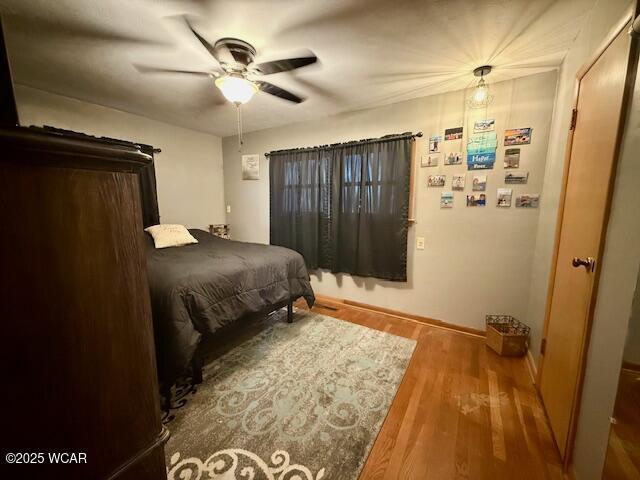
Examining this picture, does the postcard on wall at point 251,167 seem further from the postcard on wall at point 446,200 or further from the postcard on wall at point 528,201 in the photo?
the postcard on wall at point 528,201

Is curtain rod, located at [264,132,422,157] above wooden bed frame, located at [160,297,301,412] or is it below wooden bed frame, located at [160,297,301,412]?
above

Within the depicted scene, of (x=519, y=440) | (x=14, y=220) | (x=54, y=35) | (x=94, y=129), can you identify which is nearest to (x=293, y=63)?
(x=54, y=35)

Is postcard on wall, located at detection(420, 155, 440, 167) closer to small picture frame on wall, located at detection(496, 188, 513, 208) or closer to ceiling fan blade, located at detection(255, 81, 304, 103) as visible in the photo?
small picture frame on wall, located at detection(496, 188, 513, 208)

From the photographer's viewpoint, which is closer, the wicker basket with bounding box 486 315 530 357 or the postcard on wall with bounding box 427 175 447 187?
the wicker basket with bounding box 486 315 530 357

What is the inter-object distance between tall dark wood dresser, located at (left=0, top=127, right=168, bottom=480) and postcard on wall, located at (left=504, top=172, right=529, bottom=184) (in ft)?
8.70

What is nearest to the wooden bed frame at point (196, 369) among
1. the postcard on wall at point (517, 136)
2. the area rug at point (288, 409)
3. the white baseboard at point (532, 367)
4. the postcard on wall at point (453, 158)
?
the area rug at point (288, 409)

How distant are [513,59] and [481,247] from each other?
1503mm

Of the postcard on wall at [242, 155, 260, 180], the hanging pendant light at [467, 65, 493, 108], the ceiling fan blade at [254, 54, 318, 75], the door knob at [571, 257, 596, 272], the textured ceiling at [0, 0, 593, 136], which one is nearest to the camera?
the door knob at [571, 257, 596, 272]

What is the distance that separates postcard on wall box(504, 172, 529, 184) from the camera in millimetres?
2160

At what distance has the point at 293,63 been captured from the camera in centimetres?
181

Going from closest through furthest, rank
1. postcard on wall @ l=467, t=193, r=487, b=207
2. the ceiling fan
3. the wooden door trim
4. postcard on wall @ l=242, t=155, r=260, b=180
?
the wooden door trim, the ceiling fan, postcard on wall @ l=467, t=193, r=487, b=207, postcard on wall @ l=242, t=155, r=260, b=180

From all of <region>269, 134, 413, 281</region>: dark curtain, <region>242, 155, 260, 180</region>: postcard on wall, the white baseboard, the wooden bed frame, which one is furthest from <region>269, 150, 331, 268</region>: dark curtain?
the white baseboard

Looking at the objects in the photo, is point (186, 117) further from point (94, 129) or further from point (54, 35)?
point (54, 35)

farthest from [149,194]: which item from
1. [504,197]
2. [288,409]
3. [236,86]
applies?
[504,197]
